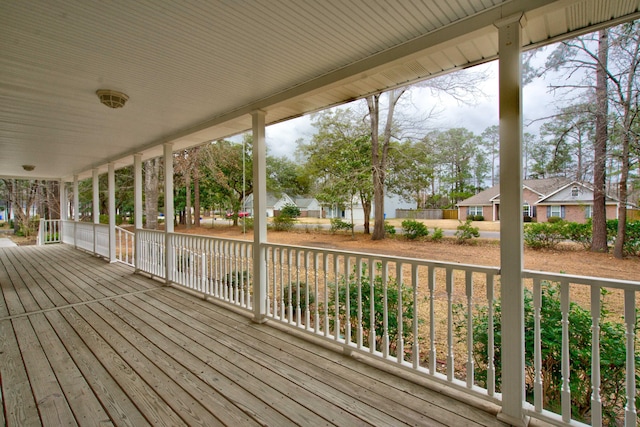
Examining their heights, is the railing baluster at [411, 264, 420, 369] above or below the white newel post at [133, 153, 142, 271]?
below

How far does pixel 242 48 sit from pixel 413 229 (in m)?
2.63

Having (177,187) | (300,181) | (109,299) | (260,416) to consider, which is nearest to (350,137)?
(300,181)

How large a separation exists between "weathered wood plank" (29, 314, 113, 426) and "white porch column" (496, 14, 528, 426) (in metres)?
2.29

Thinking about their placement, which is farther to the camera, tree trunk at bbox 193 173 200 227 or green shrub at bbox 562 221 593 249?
tree trunk at bbox 193 173 200 227

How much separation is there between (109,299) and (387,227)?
12.8 feet

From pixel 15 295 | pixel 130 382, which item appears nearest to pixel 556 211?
pixel 130 382

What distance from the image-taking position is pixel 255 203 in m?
3.28

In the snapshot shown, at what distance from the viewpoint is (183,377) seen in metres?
2.17

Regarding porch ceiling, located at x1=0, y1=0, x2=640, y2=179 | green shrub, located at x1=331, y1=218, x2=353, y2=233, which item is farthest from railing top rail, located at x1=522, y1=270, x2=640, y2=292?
green shrub, located at x1=331, y1=218, x2=353, y2=233

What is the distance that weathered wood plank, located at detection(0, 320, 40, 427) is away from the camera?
1.74 meters

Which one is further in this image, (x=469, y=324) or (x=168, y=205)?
(x=168, y=205)

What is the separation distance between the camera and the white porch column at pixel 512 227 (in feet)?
5.50

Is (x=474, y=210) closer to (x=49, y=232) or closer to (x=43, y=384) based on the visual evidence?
(x=43, y=384)

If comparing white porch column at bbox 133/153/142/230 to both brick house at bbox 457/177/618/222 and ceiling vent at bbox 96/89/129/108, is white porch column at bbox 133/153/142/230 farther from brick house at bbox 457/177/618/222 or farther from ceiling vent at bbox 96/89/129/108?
brick house at bbox 457/177/618/222
